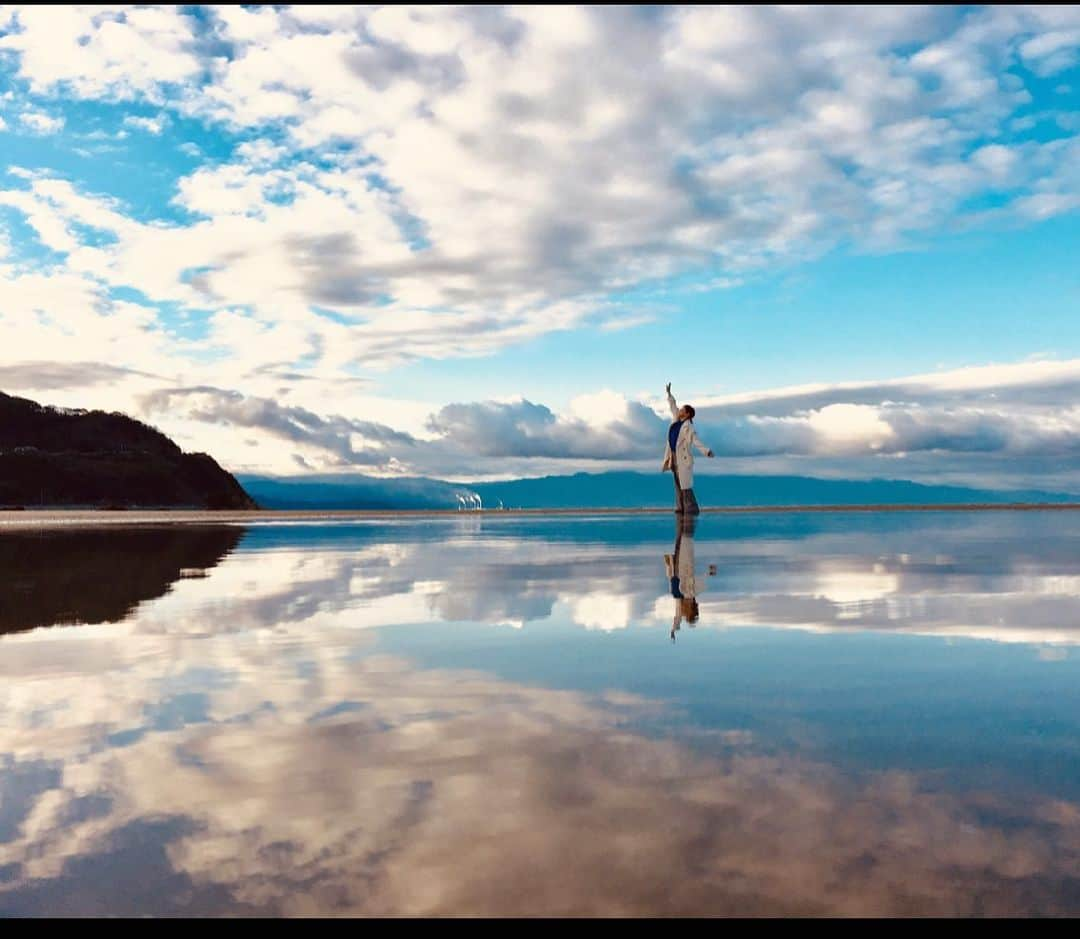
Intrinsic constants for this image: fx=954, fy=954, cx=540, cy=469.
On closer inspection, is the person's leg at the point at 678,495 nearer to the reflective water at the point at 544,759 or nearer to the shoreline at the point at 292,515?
the reflective water at the point at 544,759

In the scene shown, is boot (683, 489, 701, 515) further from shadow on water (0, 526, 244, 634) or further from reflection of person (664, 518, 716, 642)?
shadow on water (0, 526, 244, 634)

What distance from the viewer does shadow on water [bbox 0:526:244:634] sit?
969 centimetres

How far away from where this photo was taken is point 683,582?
12.3 meters

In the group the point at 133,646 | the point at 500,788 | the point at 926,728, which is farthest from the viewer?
the point at 133,646

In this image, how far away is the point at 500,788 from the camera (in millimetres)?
3830

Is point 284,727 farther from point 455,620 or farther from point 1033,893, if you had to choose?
point 455,620

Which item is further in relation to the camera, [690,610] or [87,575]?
[87,575]

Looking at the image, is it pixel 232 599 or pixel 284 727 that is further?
pixel 232 599

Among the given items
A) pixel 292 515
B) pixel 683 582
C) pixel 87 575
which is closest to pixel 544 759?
pixel 683 582

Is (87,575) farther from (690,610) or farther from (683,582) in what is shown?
(690,610)

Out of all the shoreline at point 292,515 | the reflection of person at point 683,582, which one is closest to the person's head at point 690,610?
the reflection of person at point 683,582

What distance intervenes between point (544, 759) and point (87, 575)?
12004 mm

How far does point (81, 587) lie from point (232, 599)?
114 inches

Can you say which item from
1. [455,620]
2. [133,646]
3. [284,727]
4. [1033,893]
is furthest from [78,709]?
[1033,893]
